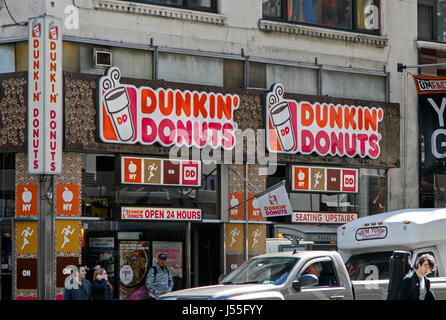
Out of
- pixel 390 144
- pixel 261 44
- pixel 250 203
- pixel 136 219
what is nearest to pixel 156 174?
pixel 136 219

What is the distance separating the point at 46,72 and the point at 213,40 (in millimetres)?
4869

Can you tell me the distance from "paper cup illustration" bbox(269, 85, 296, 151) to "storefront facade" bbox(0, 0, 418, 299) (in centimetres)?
10

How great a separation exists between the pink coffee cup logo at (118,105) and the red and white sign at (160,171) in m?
0.64

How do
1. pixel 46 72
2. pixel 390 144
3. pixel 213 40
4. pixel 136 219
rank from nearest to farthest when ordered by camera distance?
1. pixel 46 72
2. pixel 136 219
3. pixel 213 40
4. pixel 390 144

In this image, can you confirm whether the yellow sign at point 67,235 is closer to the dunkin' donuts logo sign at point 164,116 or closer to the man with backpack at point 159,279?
the man with backpack at point 159,279

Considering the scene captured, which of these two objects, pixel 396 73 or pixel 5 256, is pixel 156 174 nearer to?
pixel 5 256


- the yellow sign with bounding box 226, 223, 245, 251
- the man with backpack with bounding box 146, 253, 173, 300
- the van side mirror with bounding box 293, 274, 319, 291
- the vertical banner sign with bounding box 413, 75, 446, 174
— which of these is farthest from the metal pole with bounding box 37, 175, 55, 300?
the vertical banner sign with bounding box 413, 75, 446, 174

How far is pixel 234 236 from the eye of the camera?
74.8 feet

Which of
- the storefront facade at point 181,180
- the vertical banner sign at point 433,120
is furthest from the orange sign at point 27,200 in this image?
the vertical banner sign at point 433,120

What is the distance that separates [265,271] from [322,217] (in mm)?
9410

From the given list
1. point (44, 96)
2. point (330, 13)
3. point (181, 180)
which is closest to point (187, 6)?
point (181, 180)

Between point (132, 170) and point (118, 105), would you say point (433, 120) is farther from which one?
point (118, 105)

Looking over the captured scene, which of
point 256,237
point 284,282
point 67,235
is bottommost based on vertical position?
point 284,282

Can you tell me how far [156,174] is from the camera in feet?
70.7
